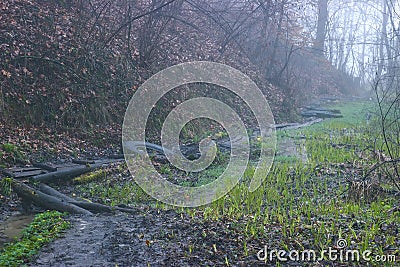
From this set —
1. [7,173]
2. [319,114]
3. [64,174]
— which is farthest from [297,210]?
[319,114]

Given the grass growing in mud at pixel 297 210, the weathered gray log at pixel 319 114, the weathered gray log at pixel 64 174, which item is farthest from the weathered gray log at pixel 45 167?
the weathered gray log at pixel 319 114

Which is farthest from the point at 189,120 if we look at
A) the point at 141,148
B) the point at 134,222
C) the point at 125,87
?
the point at 134,222

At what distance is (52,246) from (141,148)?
23.6ft

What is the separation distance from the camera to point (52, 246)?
6.22m

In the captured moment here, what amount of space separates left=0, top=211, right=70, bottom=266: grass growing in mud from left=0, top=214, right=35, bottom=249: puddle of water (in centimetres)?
12

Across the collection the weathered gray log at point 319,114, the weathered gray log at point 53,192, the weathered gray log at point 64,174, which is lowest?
the weathered gray log at point 53,192

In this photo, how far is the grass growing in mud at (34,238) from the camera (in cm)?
566

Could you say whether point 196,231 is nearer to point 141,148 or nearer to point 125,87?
point 141,148

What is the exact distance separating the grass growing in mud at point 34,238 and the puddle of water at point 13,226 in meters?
0.12

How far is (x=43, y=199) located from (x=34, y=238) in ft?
6.25

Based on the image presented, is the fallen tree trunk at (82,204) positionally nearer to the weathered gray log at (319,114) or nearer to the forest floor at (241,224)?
the forest floor at (241,224)

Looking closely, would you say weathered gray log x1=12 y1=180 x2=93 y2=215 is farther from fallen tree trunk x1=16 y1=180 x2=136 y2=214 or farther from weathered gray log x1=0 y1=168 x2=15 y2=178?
weathered gray log x1=0 y1=168 x2=15 y2=178

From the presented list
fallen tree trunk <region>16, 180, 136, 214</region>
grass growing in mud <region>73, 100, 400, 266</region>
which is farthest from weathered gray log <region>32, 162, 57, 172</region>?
fallen tree trunk <region>16, 180, 136, 214</region>

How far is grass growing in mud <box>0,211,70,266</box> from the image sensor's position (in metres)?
5.66
